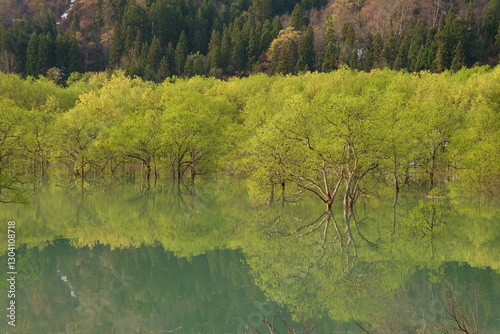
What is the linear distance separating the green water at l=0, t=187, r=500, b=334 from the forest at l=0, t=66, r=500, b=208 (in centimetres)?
306

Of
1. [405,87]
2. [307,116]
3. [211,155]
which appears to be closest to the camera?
[307,116]

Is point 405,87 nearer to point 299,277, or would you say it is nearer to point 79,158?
point 79,158

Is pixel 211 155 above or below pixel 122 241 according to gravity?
above

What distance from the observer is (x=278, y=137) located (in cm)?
3169

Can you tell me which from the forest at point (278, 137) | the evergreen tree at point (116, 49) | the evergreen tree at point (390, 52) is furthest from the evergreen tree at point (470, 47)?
the evergreen tree at point (116, 49)

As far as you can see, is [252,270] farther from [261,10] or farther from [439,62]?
[261,10]

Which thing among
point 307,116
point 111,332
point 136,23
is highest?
point 136,23

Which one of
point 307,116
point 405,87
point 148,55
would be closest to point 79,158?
point 307,116

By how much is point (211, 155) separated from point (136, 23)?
76.4 metres

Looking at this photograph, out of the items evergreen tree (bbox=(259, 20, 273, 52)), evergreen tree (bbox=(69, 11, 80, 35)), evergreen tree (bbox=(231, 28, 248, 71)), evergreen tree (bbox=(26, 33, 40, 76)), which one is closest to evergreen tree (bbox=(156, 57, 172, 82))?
evergreen tree (bbox=(231, 28, 248, 71))

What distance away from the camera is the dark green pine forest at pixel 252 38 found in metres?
88.5

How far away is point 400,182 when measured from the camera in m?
48.5

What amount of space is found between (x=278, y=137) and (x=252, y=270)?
13.5 meters

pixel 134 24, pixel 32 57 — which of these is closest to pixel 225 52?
pixel 134 24
